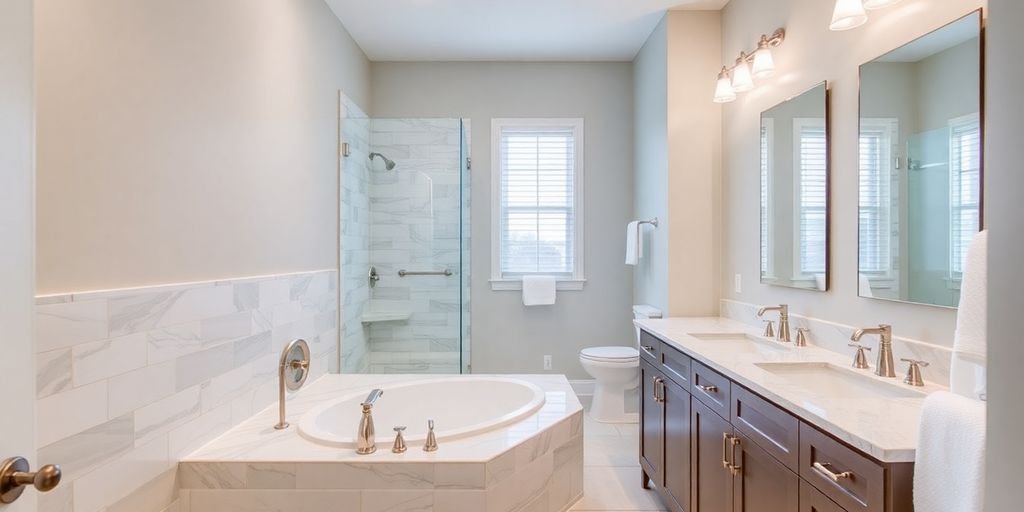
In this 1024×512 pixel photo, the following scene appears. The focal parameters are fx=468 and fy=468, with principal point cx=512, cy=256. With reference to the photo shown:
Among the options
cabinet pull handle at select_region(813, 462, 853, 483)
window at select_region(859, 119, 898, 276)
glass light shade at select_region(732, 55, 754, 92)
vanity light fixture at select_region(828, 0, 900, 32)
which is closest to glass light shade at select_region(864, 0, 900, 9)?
vanity light fixture at select_region(828, 0, 900, 32)

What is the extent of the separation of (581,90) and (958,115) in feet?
8.87

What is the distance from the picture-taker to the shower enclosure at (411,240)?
10.9 feet

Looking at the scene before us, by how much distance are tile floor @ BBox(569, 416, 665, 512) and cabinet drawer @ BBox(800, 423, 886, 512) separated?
4.21ft

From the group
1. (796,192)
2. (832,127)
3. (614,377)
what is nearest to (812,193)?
(796,192)

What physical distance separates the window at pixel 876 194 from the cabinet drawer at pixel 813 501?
2.88 ft

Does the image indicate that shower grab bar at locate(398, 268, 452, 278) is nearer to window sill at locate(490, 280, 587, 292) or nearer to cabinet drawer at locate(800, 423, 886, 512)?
window sill at locate(490, 280, 587, 292)

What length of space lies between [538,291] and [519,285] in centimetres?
17

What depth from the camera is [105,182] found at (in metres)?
1.24

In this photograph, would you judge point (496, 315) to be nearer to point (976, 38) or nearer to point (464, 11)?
point (464, 11)

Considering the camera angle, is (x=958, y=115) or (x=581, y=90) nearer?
(x=958, y=115)

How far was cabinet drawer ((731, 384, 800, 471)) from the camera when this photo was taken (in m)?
1.26

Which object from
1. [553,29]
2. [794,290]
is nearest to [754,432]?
[794,290]

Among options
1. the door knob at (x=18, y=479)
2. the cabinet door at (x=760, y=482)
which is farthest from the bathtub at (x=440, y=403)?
the door knob at (x=18, y=479)

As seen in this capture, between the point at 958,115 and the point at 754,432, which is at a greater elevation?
the point at 958,115
